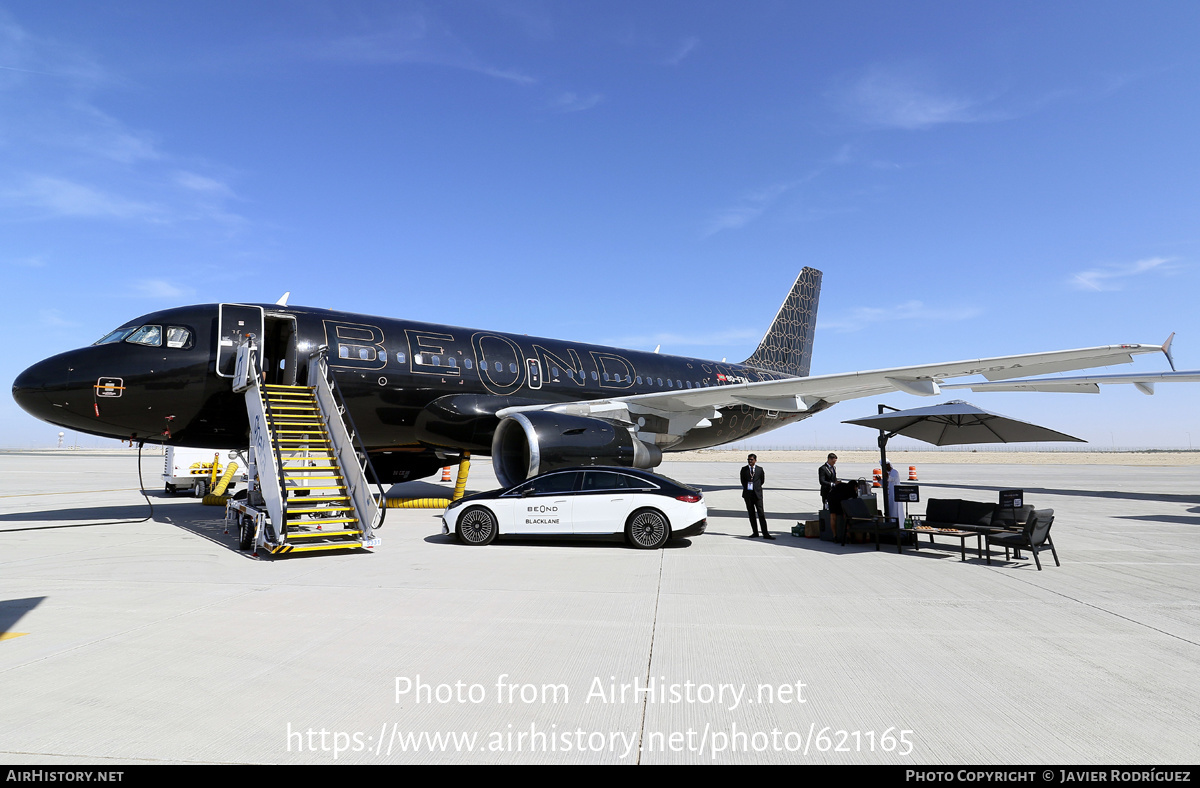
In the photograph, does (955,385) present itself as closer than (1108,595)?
No

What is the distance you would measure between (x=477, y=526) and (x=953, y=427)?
9.14 m

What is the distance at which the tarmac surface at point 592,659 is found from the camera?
3488mm

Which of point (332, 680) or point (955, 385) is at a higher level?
point (955, 385)

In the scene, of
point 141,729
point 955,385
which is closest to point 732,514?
point 955,385

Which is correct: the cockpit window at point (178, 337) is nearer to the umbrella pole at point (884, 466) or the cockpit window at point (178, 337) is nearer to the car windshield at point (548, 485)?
the car windshield at point (548, 485)

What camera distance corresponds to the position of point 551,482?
1102 centimetres

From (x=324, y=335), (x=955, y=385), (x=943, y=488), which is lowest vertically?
(x=943, y=488)

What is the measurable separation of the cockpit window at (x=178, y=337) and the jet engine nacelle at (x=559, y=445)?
6.21m

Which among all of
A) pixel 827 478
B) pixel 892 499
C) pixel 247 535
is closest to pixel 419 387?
pixel 247 535

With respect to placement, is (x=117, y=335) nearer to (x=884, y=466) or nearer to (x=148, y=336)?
(x=148, y=336)

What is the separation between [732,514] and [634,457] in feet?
12.7

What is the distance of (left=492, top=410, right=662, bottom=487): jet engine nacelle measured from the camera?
12.9m

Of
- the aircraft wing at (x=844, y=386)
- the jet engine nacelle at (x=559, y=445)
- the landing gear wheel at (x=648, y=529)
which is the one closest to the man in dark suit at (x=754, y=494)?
the landing gear wheel at (x=648, y=529)

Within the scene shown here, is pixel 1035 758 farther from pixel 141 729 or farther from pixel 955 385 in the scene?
pixel 955 385
